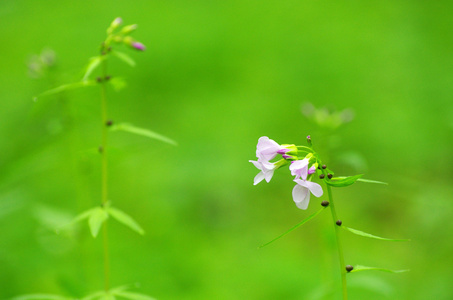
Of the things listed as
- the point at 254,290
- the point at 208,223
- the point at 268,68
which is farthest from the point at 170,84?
the point at 254,290

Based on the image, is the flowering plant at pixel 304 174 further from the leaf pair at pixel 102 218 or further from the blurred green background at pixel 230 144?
the blurred green background at pixel 230 144

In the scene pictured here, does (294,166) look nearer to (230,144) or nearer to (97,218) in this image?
(97,218)

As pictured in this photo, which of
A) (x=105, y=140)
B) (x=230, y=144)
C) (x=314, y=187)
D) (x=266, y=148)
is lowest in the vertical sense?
(x=314, y=187)

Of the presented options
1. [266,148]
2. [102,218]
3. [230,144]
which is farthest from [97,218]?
[230,144]

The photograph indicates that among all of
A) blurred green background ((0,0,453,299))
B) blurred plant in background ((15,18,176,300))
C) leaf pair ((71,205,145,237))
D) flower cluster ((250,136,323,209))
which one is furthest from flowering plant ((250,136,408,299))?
blurred green background ((0,0,453,299))

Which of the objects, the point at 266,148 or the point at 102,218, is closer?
the point at 266,148

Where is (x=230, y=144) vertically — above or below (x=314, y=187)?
above

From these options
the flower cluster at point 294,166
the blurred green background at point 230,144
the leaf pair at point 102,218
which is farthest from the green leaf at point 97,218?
the flower cluster at point 294,166
